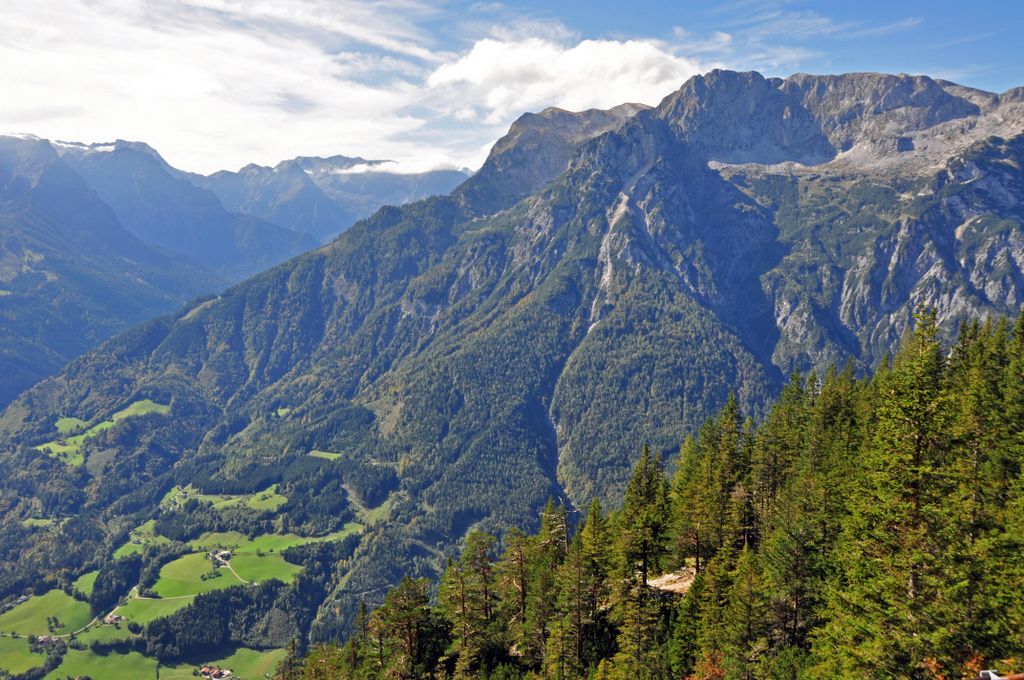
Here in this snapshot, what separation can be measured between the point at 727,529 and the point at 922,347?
41006 millimetres

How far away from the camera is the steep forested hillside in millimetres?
33875

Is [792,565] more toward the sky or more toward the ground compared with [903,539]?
more toward the ground

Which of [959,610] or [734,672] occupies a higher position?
[959,610]

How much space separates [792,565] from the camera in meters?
52.1

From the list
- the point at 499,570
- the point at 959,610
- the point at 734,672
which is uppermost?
the point at 959,610

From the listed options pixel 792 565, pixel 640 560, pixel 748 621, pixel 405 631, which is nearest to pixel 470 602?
pixel 405 631

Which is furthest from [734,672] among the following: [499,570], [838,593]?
[499,570]

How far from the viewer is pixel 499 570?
78562 millimetres

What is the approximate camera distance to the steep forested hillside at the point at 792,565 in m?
33.9

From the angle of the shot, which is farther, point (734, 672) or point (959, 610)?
point (734, 672)

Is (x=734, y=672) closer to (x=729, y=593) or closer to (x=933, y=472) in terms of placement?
(x=729, y=593)

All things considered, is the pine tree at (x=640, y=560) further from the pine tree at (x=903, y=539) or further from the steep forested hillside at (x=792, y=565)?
the pine tree at (x=903, y=539)

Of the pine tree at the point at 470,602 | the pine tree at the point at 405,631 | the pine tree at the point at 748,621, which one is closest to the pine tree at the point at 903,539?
the pine tree at the point at 748,621

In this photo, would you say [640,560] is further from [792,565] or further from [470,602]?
[792,565]
